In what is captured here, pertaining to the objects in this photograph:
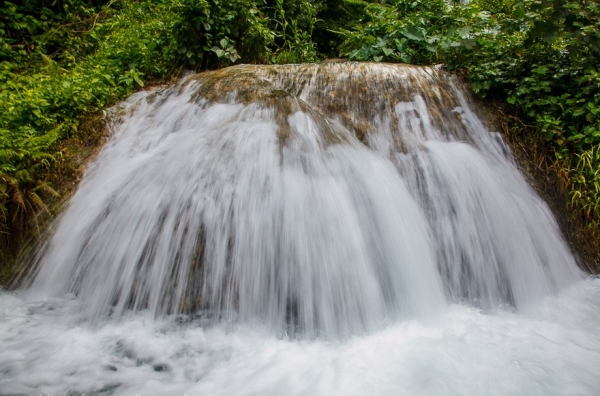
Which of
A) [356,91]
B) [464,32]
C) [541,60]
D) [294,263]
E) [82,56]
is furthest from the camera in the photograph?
[82,56]

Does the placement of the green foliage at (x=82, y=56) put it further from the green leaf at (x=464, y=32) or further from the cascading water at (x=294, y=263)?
the green leaf at (x=464, y=32)

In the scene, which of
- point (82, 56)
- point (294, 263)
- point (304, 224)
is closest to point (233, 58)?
point (82, 56)

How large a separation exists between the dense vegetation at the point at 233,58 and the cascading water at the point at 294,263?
0.44 meters

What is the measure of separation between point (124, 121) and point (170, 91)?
2.10ft

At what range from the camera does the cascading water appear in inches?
79.4

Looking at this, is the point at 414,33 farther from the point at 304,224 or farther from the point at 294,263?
the point at 294,263

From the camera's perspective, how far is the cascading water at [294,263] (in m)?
2.02

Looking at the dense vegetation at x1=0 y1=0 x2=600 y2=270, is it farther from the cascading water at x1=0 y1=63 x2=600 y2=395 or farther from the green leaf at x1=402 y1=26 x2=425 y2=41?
the cascading water at x1=0 y1=63 x2=600 y2=395

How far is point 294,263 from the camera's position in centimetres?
243

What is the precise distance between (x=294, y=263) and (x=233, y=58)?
3.70m

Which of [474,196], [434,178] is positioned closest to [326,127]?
[434,178]

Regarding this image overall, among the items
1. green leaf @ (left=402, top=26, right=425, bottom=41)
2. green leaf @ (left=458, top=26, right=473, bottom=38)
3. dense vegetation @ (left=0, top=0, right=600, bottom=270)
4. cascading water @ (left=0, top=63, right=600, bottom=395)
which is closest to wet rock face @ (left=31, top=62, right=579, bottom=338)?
cascading water @ (left=0, top=63, right=600, bottom=395)

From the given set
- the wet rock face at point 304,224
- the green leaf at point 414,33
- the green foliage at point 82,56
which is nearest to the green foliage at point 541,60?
the green leaf at point 414,33

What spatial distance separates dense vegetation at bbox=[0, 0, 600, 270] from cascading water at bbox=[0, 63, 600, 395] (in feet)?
1.44
